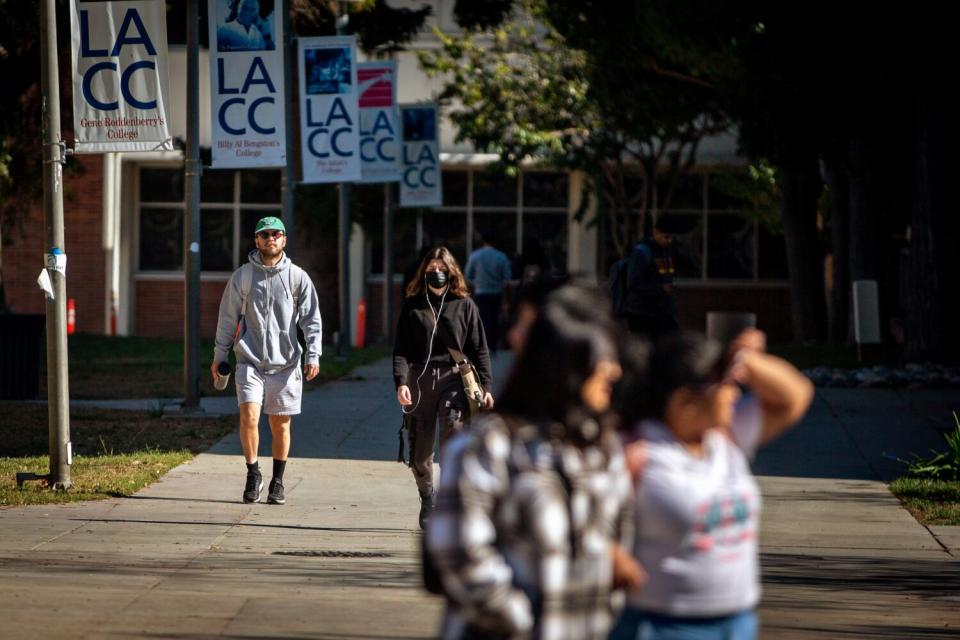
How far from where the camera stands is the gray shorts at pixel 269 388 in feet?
33.9

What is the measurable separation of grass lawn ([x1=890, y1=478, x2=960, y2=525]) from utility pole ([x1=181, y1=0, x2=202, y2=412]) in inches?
264

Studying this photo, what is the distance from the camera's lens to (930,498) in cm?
1138

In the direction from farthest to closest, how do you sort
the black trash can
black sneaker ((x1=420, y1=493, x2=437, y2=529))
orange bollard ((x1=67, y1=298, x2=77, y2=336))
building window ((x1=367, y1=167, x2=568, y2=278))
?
1. building window ((x1=367, y1=167, x2=568, y2=278))
2. orange bollard ((x1=67, y1=298, x2=77, y2=336))
3. the black trash can
4. black sneaker ((x1=420, y1=493, x2=437, y2=529))

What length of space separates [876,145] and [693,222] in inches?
538

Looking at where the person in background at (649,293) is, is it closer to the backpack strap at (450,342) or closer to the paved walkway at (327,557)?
the paved walkway at (327,557)

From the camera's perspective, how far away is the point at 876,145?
25.0m

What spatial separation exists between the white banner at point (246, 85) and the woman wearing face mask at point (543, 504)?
36.6 feet

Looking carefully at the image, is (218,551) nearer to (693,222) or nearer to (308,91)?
(308,91)

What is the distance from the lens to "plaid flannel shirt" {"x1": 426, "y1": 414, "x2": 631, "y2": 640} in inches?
135

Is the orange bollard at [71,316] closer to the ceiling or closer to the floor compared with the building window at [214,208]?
closer to the floor

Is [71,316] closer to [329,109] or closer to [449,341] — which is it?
[329,109]

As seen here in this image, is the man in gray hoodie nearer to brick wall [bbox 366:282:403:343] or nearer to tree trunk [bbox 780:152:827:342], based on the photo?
tree trunk [bbox 780:152:827:342]

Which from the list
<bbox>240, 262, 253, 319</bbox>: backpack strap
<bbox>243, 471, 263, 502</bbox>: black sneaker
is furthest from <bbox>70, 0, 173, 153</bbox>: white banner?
<bbox>243, 471, 263, 502</bbox>: black sneaker

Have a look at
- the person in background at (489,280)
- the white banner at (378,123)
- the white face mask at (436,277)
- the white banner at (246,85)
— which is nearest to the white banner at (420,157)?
the white banner at (378,123)
